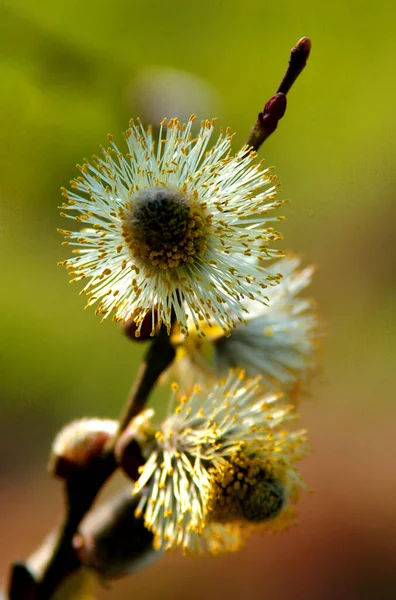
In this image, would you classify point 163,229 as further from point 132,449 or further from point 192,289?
point 132,449

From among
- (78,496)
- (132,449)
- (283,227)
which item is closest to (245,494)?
(132,449)

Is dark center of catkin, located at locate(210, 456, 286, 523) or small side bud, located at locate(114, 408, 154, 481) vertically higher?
small side bud, located at locate(114, 408, 154, 481)

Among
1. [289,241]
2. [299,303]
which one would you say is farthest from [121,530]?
[289,241]

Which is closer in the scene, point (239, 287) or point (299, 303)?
point (239, 287)

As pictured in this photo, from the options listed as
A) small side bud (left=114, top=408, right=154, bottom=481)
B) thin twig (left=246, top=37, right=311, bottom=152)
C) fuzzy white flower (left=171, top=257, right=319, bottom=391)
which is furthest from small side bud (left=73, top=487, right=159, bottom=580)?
thin twig (left=246, top=37, right=311, bottom=152)

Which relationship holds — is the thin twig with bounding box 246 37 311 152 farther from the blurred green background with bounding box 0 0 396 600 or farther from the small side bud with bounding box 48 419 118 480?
the blurred green background with bounding box 0 0 396 600

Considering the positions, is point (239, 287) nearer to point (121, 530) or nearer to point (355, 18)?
point (121, 530)
